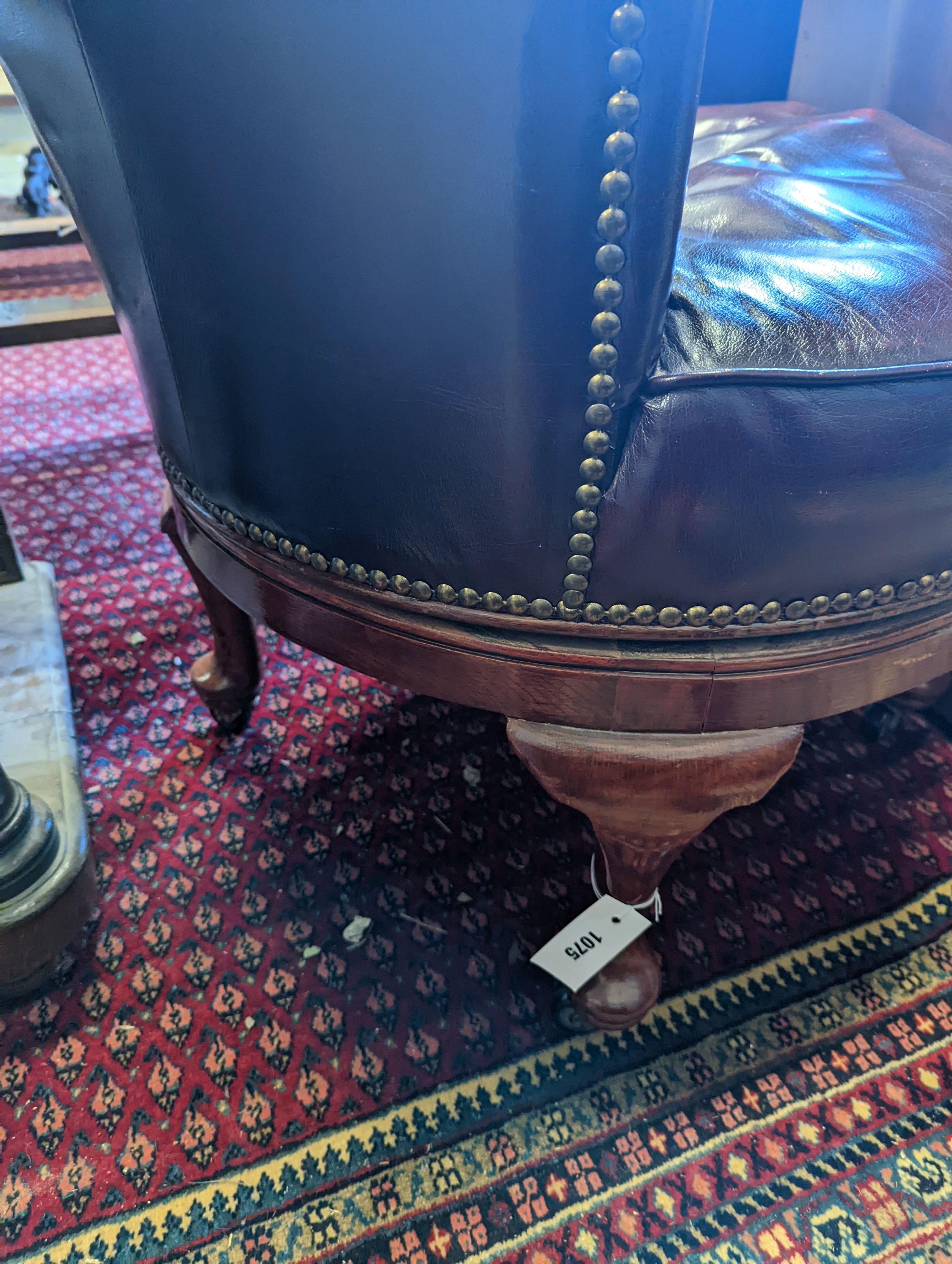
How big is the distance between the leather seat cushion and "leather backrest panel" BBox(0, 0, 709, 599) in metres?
0.04

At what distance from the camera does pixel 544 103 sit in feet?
1.04

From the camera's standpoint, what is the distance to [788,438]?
1.29ft

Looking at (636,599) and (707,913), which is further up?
(636,599)

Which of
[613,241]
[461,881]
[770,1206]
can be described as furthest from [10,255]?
[770,1206]

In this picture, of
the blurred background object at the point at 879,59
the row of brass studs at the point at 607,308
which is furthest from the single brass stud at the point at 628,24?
the blurred background object at the point at 879,59

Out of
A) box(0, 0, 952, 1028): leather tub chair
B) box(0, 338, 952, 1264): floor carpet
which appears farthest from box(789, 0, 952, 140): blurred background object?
box(0, 338, 952, 1264): floor carpet

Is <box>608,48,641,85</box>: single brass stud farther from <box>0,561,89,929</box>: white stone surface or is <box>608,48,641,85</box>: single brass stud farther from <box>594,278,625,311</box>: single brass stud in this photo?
<box>0,561,89,929</box>: white stone surface

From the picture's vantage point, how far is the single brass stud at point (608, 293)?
0.35 m

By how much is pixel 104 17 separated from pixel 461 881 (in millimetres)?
638

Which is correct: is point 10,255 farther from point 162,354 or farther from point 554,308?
point 554,308

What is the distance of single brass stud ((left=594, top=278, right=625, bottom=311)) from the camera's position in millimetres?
352

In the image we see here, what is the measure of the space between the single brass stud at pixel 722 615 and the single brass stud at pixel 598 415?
0.40 feet

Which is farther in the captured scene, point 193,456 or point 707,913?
point 707,913

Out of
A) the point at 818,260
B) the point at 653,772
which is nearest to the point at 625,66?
the point at 818,260
